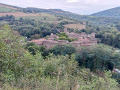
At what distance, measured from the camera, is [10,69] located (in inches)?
153

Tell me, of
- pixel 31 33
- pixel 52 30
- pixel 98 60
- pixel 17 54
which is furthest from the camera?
pixel 52 30

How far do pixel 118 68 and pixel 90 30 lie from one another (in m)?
17.3

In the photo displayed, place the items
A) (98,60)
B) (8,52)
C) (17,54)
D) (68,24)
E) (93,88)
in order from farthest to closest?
(68,24)
(98,60)
(17,54)
(8,52)
(93,88)

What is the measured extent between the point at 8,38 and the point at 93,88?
2.97 m

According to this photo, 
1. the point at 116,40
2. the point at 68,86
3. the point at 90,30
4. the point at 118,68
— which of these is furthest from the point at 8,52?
the point at 90,30

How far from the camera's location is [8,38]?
4.21 meters

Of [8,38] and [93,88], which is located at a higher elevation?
[8,38]

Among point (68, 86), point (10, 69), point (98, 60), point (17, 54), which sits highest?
point (17, 54)

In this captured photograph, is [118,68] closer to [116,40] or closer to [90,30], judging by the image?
[116,40]

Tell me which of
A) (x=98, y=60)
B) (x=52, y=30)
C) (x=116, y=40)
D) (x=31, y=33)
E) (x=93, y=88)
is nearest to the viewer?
(x=93, y=88)

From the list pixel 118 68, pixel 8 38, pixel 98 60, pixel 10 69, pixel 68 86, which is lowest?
pixel 118 68

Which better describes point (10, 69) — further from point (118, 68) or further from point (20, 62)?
point (118, 68)

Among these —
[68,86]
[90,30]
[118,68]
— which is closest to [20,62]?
[68,86]

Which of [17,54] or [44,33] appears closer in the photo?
[17,54]
